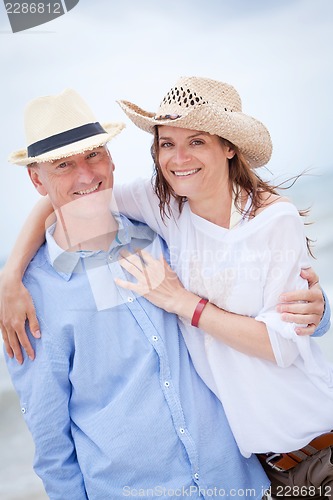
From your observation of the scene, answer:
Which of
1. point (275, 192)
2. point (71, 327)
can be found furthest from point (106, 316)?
point (275, 192)

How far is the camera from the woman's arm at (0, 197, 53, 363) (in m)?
1.73

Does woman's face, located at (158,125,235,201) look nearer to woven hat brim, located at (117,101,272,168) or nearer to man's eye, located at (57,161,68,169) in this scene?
woven hat brim, located at (117,101,272,168)

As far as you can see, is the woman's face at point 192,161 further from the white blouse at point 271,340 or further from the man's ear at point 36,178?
the man's ear at point 36,178

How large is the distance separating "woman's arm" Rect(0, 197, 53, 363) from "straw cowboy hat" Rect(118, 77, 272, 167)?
50 cm

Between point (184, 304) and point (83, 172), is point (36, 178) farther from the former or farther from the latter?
point (184, 304)

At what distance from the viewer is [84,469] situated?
5.68 ft

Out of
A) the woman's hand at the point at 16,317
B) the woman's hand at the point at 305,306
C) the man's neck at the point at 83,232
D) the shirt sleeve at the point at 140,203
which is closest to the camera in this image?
the woman's hand at the point at 305,306

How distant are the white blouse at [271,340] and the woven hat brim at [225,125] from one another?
0.22m

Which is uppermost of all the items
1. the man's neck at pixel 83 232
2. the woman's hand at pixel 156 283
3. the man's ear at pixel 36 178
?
the man's ear at pixel 36 178

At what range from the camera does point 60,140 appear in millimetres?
1778

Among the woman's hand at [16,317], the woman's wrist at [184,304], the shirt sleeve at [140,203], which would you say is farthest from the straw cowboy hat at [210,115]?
the woman's hand at [16,317]

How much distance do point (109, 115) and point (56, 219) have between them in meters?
3.57

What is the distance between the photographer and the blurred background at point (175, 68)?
570 centimetres

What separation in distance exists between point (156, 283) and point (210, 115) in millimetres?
498
